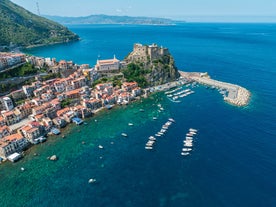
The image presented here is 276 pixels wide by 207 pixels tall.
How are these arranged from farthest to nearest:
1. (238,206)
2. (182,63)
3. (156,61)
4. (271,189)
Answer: (182,63), (156,61), (271,189), (238,206)

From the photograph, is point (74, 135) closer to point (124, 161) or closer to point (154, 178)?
point (124, 161)

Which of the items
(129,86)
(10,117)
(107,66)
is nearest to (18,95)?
(10,117)

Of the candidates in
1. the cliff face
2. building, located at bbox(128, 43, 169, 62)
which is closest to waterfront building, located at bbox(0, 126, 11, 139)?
the cliff face

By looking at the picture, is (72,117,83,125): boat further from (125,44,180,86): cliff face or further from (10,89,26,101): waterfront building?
(125,44,180,86): cliff face

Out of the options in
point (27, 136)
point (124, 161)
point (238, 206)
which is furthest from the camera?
point (27, 136)

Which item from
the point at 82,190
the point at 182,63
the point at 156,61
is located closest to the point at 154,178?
the point at 82,190

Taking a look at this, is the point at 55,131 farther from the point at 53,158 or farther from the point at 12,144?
the point at 53,158

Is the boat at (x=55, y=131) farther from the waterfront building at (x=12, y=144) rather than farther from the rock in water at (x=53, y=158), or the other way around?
the rock in water at (x=53, y=158)
